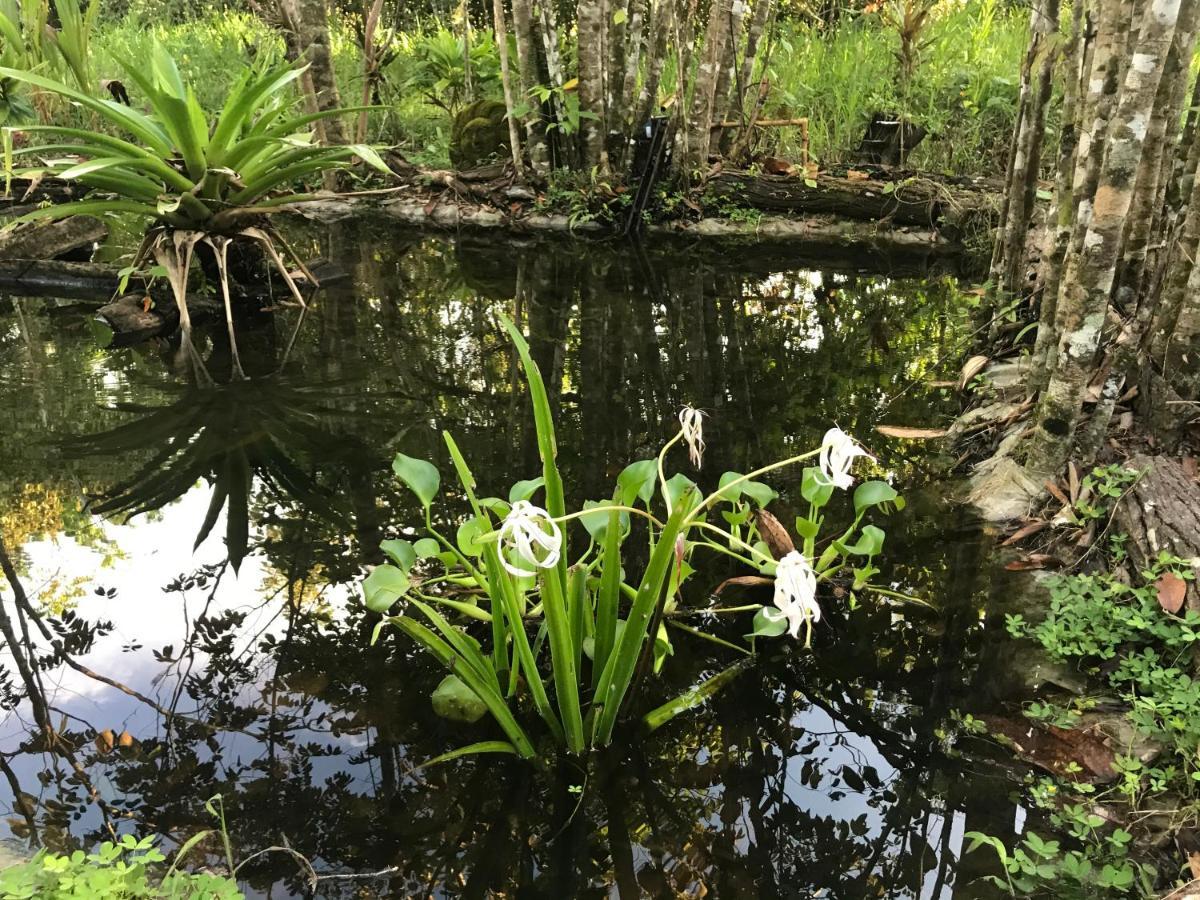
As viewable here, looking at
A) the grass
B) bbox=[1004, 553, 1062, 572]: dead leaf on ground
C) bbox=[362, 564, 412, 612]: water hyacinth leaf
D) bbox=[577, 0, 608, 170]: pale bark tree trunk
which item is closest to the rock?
bbox=[1004, 553, 1062, 572]: dead leaf on ground

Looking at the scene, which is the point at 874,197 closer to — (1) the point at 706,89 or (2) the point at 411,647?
(1) the point at 706,89

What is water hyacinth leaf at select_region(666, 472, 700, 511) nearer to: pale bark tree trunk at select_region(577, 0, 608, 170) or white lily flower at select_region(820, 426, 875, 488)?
white lily flower at select_region(820, 426, 875, 488)

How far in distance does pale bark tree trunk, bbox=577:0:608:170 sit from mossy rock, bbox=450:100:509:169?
1.23 meters

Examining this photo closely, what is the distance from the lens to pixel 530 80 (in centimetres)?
637

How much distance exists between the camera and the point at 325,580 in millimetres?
2240

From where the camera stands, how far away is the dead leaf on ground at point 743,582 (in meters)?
1.96

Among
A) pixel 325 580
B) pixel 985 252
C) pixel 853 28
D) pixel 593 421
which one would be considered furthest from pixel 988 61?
pixel 325 580

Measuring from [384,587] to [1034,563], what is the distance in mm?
1655

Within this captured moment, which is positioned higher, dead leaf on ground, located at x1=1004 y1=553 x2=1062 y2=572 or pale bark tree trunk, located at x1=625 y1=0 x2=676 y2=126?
pale bark tree trunk, located at x1=625 y1=0 x2=676 y2=126

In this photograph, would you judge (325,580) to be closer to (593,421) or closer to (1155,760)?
(593,421)

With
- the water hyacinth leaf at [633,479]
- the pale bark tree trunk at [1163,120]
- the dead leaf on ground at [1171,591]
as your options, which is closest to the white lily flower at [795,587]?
the water hyacinth leaf at [633,479]

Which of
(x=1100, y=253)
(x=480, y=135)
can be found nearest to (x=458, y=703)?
(x=1100, y=253)

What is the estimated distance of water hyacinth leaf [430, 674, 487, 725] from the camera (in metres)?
1.70

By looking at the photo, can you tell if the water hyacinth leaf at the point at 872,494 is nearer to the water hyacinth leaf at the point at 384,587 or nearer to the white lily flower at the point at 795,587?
the white lily flower at the point at 795,587
